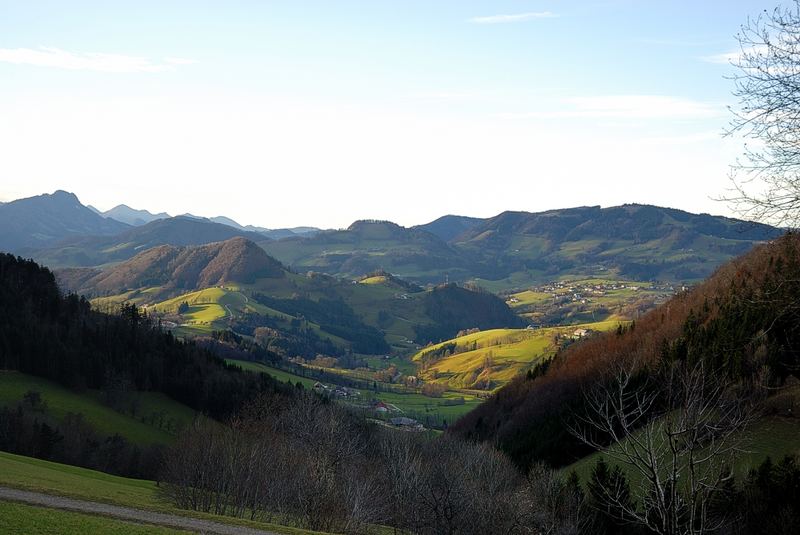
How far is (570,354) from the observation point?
118250 mm

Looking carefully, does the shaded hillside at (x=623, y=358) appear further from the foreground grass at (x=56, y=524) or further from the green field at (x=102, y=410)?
the green field at (x=102, y=410)

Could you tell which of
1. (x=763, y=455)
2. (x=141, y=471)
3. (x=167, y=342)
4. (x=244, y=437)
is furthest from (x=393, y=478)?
(x=167, y=342)

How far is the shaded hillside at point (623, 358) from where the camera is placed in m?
60.1

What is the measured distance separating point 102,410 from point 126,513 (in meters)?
84.9

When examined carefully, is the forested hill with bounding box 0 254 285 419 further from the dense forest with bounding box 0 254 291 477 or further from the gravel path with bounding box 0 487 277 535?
the gravel path with bounding box 0 487 277 535

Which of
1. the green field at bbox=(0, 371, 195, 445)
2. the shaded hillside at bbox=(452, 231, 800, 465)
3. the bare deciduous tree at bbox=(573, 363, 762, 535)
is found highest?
the bare deciduous tree at bbox=(573, 363, 762, 535)

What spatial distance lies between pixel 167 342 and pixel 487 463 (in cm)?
9959

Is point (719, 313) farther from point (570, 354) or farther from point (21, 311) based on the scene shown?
point (21, 311)

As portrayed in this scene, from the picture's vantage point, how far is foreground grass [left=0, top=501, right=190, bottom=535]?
23.9m

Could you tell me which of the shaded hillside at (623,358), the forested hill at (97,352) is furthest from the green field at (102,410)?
the shaded hillside at (623,358)

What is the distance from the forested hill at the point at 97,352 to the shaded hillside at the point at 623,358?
167 ft

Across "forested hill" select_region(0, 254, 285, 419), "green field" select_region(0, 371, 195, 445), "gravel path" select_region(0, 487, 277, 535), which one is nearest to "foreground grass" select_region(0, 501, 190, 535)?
"gravel path" select_region(0, 487, 277, 535)

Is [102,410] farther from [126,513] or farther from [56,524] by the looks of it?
[56,524]

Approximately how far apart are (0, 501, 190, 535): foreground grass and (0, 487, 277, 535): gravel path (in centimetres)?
171
